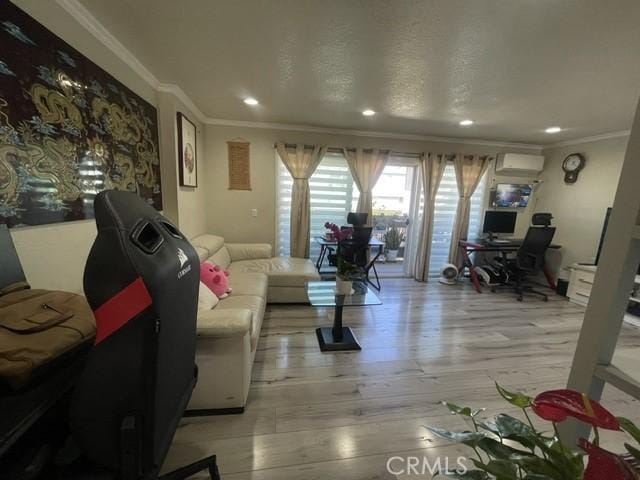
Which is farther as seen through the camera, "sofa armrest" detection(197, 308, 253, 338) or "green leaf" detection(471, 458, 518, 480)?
"sofa armrest" detection(197, 308, 253, 338)

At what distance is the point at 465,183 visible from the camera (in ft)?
14.2

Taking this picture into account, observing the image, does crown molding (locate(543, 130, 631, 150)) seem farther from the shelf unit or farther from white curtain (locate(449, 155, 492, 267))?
the shelf unit

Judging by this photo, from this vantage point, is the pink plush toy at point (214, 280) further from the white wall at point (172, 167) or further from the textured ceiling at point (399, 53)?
the textured ceiling at point (399, 53)

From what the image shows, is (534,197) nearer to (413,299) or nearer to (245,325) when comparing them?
(413,299)

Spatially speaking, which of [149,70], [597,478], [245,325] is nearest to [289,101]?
[149,70]

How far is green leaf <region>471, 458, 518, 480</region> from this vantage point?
403 millimetres

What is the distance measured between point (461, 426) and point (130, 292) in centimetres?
197

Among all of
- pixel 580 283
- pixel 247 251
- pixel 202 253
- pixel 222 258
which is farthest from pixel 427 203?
pixel 202 253

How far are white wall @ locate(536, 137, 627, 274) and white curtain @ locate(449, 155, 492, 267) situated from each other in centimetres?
115

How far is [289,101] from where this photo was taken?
113 inches

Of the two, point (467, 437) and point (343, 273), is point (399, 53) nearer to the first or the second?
point (343, 273)

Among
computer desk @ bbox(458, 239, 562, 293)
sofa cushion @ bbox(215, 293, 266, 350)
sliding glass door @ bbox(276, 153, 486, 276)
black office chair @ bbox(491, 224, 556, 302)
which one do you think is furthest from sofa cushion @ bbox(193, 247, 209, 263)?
black office chair @ bbox(491, 224, 556, 302)

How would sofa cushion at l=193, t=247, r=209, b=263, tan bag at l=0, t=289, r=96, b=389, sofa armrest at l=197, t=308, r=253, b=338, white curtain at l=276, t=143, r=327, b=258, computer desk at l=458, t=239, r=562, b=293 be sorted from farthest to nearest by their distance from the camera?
computer desk at l=458, t=239, r=562, b=293
white curtain at l=276, t=143, r=327, b=258
sofa cushion at l=193, t=247, r=209, b=263
sofa armrest at l=197, t=308, r=253, b=338
tan bag at l=0, t=289, r=96, b=389

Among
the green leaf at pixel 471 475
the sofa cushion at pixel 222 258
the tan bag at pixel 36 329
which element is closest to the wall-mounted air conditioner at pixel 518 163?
the sofa cushion at pixel 222 258
